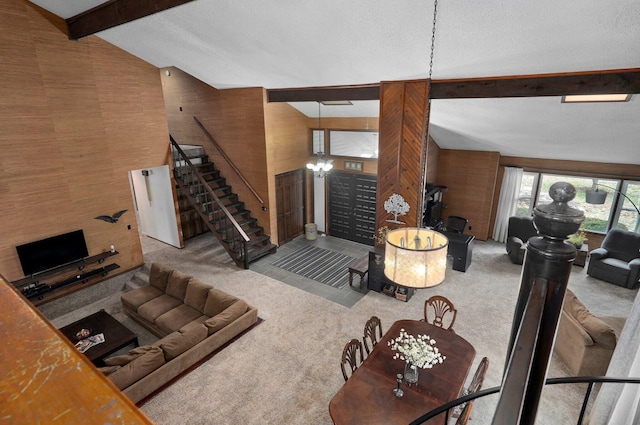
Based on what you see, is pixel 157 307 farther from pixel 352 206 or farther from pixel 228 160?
pixel 352 206

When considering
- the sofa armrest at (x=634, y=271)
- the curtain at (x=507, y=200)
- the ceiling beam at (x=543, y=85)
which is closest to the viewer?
the ceiling beam at (x=543, y=85)

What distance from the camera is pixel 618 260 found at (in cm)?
743

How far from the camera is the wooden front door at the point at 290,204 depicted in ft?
29.4

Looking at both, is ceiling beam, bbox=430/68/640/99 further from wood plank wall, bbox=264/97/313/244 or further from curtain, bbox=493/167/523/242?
curtain, bbox=493/167/523/242

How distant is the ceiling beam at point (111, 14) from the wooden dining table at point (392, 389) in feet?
15.6

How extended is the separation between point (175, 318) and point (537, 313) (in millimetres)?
5722

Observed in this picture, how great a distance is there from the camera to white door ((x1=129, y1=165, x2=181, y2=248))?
8.54 meters

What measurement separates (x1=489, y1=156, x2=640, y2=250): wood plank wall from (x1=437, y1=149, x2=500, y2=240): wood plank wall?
8.1 inches

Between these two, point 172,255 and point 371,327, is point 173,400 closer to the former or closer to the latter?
point 371,327

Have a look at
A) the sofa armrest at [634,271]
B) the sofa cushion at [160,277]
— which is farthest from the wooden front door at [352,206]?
the sofa armrest at [634,271]

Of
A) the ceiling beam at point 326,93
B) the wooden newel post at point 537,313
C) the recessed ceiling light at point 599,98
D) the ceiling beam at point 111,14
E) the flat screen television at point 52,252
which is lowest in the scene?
the flat screen television at point 52,252

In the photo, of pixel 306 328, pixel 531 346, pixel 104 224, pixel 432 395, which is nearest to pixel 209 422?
pixel 306 328

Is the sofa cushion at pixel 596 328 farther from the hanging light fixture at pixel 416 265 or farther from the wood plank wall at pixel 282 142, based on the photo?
the wood plank wall at pixel 282 142

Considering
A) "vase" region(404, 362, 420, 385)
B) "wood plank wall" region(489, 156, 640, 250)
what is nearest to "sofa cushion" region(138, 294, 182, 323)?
"vase" region(404, 362, 420, 385)
